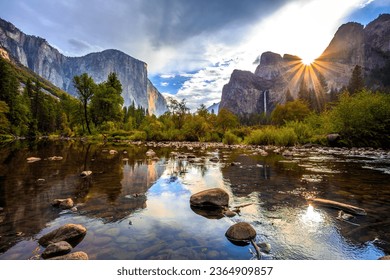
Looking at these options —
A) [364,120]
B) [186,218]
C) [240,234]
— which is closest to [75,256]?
[186,218]

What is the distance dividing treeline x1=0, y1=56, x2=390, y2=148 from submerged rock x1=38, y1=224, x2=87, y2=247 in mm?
26763

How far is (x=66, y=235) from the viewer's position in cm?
382

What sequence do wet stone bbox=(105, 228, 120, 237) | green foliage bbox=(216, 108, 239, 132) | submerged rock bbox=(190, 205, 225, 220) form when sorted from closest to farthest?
1. wet stone bbox=(105, 228, 120, 237)
2. submerged rock bbox=(190, 205, 225, 220)
3. green foliage bbox=(216, 108, 239, 132)

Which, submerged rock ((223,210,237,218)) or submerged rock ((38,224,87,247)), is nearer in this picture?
submerged rock ((38,224,87,247))

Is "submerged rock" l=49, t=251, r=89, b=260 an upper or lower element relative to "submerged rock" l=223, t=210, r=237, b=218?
upper

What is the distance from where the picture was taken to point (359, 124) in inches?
922

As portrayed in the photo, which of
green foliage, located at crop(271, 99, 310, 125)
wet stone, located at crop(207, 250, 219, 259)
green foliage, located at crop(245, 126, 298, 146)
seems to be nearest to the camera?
wet stone, located at crop(207, 250, 219, 259)

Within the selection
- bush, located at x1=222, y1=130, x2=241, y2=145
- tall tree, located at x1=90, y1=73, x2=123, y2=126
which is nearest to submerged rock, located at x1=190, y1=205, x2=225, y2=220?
bush, located at x1=222, y1=130, x2=241, y2=145

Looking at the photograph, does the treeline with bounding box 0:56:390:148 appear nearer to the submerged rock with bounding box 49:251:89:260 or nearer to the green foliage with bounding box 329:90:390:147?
the green foliage with bounding box 329:90:390:147

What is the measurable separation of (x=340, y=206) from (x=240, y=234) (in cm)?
314

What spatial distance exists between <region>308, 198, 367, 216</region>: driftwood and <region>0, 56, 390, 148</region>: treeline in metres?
21.6

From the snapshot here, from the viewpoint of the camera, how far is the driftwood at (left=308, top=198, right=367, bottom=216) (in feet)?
16.9

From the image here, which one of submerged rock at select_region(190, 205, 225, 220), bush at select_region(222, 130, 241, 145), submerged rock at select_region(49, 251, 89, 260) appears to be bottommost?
submerged rock at select_region(190, 205, 225, 220)
